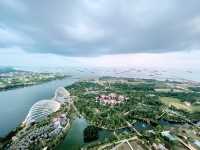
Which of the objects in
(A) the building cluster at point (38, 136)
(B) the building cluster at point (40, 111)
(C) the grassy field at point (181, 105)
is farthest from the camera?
(C) the grassy field at point (181, 105)

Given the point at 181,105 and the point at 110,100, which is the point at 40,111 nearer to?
the point at 110,100

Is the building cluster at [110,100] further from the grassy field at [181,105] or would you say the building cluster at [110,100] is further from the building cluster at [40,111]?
the building cluster at [40,111]

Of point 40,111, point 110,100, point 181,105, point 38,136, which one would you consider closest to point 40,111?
point 40,111

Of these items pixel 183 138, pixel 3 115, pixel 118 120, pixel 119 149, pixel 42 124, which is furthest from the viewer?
pixel 3 115

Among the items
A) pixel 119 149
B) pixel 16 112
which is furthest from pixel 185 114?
pixel 16 112

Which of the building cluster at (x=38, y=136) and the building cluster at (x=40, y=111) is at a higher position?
the building cluster at (x=40, y=111)

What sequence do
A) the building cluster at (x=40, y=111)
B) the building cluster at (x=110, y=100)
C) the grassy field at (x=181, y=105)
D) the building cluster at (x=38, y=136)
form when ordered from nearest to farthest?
the building cluster at (x=38, y=136), the building cluster at (x=40, y=111), the grassy field at (x=181, y=105), the building cluster at (x=110, y=100)

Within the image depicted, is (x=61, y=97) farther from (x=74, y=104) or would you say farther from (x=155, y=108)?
(x=155, y=108)

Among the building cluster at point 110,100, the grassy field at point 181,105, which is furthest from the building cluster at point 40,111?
the grassy field at point 181,105
